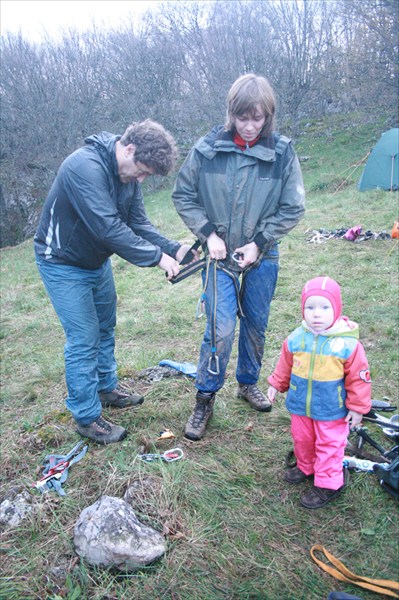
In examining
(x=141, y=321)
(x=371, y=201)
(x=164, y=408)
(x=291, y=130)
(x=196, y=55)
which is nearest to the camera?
(x=164, y=408)

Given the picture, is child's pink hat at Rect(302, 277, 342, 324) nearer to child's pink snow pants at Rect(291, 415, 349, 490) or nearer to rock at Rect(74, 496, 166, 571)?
child's pink snow pants at Rect(291, 415, 349, 490)

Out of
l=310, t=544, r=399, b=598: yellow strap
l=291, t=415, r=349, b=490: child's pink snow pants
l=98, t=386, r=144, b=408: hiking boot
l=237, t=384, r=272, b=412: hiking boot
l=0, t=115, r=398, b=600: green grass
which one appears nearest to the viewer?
l=310, t=544, r=399, b=598: yellow strap

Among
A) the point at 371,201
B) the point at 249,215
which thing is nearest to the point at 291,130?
the point at 371,201

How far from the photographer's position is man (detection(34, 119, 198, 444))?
109 inches

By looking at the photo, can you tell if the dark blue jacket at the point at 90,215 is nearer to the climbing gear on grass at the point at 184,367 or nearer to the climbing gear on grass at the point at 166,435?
the climbing gear on grass at the point at 166,435

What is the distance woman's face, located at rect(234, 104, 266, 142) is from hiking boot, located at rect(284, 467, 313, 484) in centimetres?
198

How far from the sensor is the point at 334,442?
99.9 inches

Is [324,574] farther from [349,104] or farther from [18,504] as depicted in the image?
[349,104]

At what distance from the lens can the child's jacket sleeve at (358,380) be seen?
2.40m

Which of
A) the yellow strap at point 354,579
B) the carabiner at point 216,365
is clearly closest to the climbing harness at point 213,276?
the carabiner at point 216,365

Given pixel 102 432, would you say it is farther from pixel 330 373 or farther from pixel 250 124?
pixel 250 124

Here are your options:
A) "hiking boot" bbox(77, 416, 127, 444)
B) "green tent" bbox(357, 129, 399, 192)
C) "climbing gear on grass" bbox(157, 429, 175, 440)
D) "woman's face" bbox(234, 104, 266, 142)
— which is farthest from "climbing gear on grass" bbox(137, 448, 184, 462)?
"green tent" bbox(357, 129, 399, 192)

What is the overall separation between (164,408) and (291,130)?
1970 centimetres

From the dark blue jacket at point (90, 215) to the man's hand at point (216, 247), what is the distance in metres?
0.33
